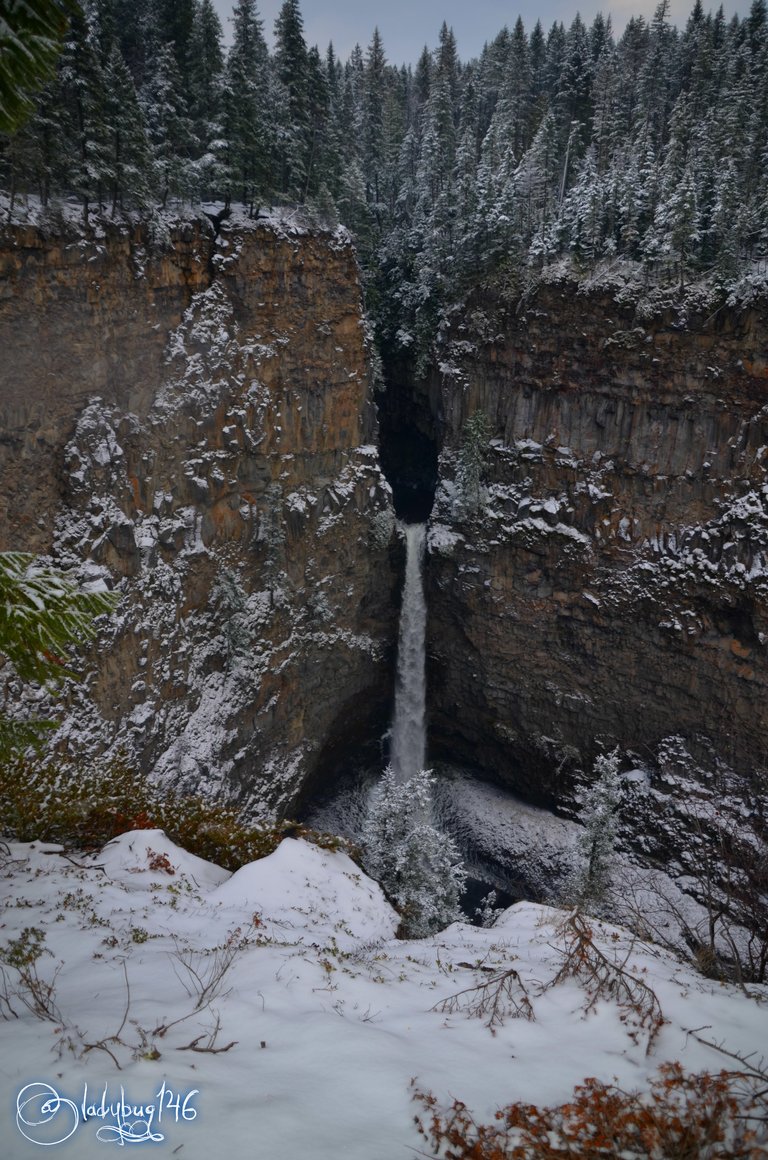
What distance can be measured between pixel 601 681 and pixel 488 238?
22.3 metres

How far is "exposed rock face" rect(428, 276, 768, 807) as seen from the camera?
86.8 ft

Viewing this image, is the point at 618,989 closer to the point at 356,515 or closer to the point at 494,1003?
the point at 494,1003

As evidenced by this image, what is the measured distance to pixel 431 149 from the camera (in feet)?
127

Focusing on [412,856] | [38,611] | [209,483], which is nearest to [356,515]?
[209,483]

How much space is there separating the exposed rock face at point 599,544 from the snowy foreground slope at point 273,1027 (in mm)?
22215

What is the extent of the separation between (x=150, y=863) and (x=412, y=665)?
80.7ft

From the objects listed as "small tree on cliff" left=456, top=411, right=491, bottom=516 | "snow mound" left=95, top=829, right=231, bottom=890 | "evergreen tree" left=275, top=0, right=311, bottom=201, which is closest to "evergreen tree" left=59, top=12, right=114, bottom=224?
"evergreen tree" left=275, top=0, right=311, bottom=201

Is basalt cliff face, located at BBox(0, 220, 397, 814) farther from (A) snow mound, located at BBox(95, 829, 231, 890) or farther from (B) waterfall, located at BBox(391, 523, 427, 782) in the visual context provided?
(A) snow mound, located at BBox(95, 829, 231, 890)

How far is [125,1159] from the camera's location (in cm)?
336

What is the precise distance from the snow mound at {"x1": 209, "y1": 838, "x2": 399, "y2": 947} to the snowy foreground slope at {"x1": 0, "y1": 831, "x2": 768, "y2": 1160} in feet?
0.54

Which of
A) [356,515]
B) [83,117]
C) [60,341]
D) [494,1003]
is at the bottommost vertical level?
[494,1003]

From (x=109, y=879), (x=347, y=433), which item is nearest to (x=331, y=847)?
(x=109, y=879)

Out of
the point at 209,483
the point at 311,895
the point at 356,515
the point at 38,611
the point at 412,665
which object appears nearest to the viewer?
the point at 38,611

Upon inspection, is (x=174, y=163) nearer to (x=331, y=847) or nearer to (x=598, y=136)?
(x=331, y=847)
